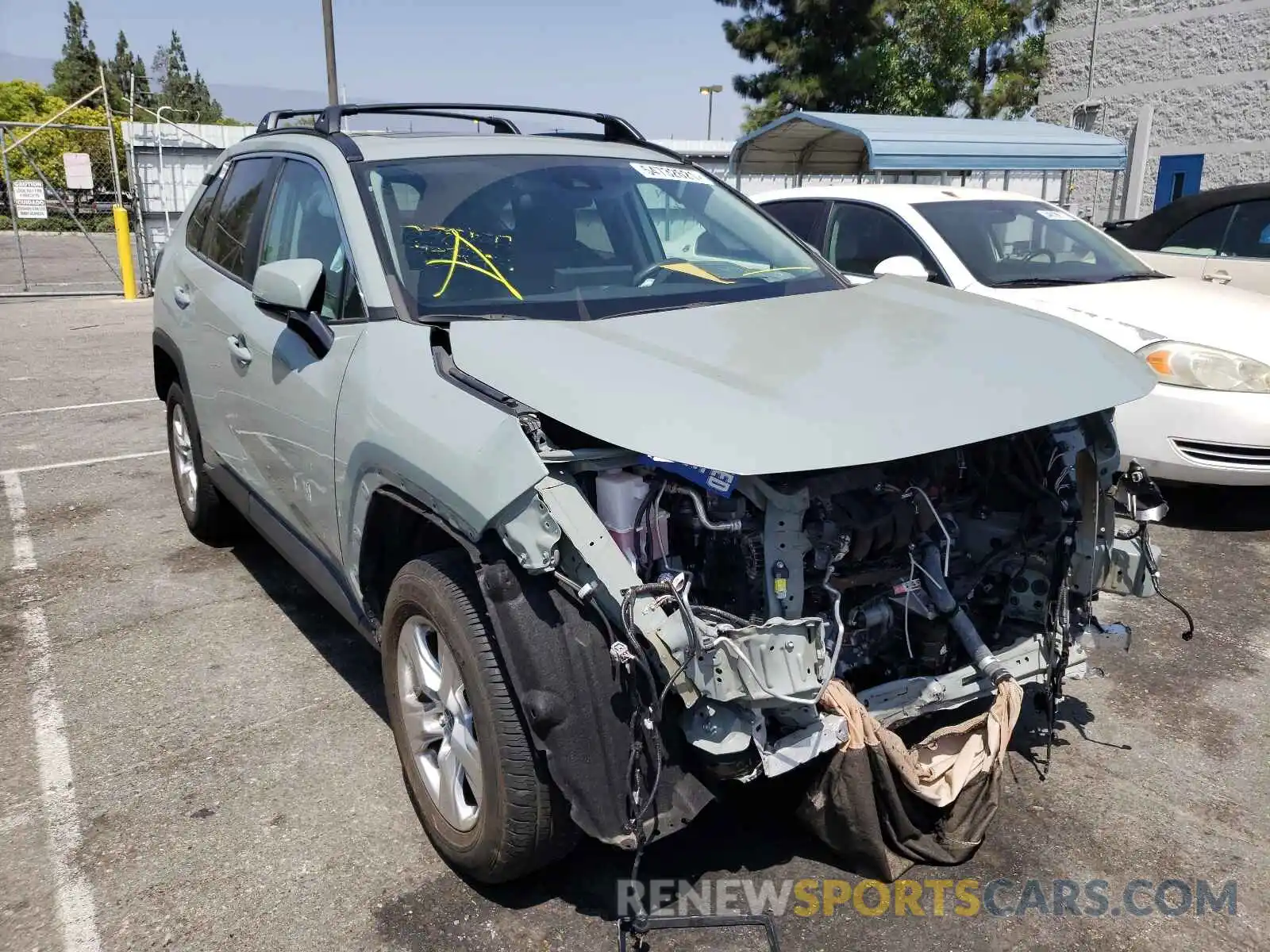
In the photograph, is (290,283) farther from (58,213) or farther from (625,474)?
(58,213)

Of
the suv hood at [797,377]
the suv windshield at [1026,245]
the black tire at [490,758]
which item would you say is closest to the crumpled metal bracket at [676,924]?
the black tire at [490,758]

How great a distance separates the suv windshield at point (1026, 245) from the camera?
6.05 metres

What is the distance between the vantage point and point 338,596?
3.33 m

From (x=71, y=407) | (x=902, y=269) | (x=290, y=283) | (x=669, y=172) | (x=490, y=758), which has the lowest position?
(x=71, y=407)

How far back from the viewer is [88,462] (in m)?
6.68

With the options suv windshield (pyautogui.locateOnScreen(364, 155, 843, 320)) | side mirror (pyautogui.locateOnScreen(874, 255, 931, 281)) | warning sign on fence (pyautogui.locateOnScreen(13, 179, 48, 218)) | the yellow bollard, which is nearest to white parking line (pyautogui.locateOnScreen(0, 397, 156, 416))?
suv windshield (pyautogui.locateOnScreen(364, 155, 843, 320))

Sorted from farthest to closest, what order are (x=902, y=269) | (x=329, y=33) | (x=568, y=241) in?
1. (x=329, y=33)
2. (x=902, y=269)
3. (x=568, y=241)

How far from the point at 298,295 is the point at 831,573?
1719 millimetres

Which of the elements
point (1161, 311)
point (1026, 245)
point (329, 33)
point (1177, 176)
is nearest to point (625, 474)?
point (1161, 311)

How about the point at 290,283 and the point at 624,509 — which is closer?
the point at 624,509

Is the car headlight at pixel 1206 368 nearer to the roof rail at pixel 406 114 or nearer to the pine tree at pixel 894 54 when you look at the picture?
the roof rail at pixel 406 114

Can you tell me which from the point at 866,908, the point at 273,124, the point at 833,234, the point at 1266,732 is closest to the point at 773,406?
the point at 866,908

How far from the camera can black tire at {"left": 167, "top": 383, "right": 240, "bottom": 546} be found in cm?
475

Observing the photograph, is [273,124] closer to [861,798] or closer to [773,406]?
[773,406]
